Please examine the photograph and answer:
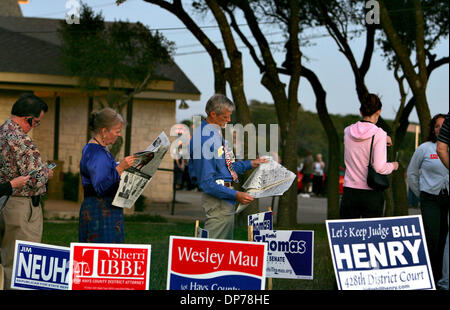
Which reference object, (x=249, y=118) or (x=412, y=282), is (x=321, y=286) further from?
(x=249, y=118)

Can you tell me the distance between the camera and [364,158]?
23.2ft

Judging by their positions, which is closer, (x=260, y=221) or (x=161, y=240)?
(x=260, y=221)

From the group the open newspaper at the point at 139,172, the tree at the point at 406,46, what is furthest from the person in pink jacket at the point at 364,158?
the tree at the point at 406,46

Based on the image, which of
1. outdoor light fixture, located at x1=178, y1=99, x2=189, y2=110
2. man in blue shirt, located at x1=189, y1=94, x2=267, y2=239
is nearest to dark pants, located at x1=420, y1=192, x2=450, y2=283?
man in blue shirt, located at x1=189, y1=94, x2=267, y2=239

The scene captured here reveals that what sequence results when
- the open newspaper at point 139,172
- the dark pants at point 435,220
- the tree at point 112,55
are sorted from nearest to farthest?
the open newspaper at point 139,172 < the dark pants at point 435,220 < the tree at point 112,55

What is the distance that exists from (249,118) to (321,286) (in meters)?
7.94

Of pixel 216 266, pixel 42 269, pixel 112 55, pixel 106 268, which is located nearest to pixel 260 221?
pixel 216 266

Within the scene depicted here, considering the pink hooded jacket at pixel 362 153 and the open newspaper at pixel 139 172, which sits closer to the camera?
the open newspaper at pixel 139 172

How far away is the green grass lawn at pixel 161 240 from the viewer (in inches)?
359

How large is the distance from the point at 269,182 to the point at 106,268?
1.74 m

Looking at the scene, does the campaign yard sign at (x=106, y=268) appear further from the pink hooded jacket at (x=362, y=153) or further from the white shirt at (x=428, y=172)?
the white shirt at (x=428, y=172)

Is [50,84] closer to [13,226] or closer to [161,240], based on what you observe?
[161,240]

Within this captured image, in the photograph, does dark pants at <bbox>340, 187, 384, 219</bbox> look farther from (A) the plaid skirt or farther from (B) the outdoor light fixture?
(B) the outdoor light fixture

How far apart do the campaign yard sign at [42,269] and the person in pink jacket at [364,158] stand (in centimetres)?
273
